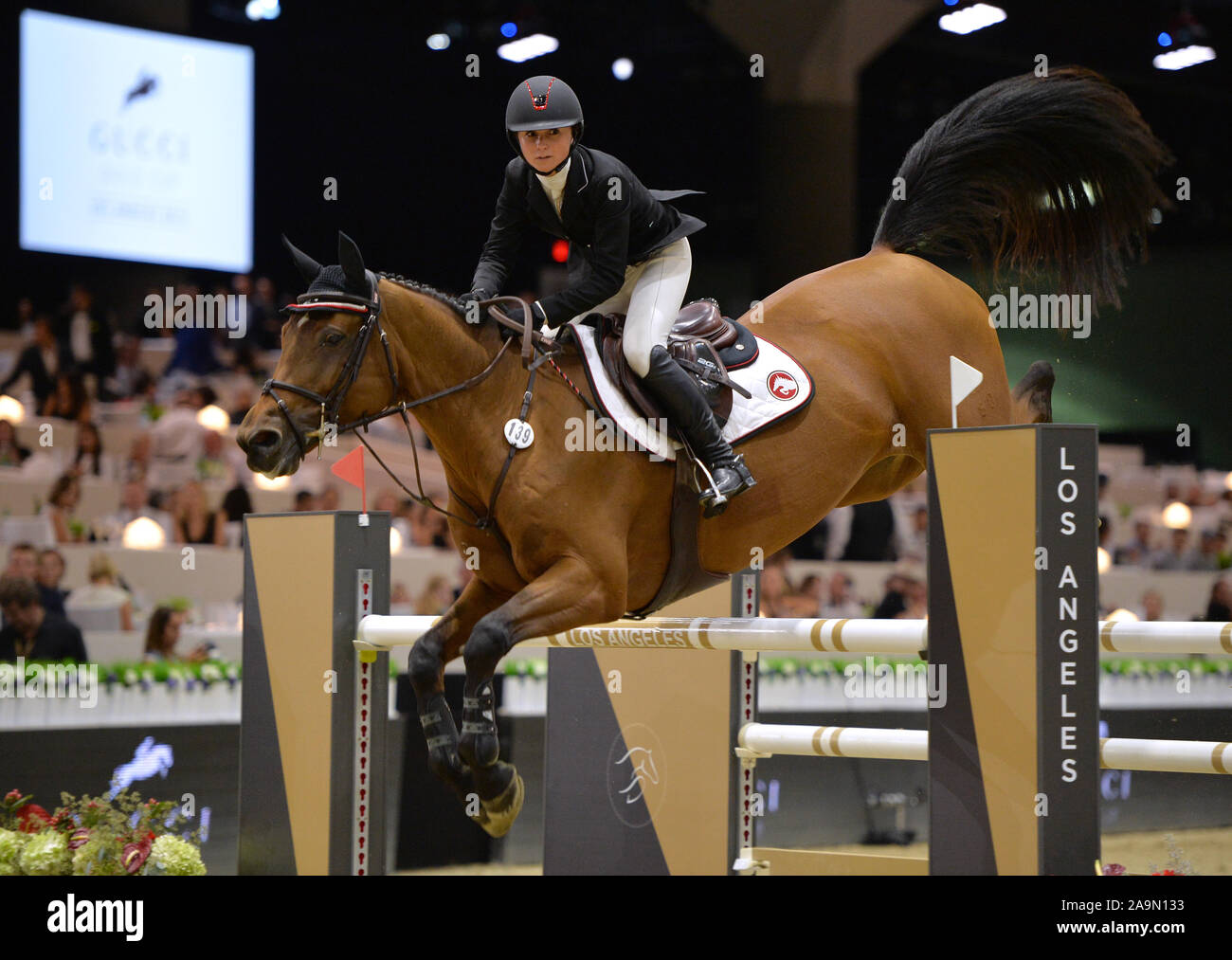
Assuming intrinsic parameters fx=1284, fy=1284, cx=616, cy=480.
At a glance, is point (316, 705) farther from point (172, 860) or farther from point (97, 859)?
point (97, 859)

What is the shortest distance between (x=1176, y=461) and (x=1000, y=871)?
38.0 feet

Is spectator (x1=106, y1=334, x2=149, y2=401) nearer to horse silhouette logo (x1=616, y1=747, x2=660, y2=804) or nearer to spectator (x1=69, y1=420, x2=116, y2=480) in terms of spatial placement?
spectator (x1=69, y1=420, x2=116, y2=480)

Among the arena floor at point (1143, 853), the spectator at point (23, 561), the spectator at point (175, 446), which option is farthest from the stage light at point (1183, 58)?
the spectator at point (23, 561)

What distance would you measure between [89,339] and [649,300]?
7.21 meters

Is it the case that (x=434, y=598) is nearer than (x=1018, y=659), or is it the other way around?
(x=1018, y=659)

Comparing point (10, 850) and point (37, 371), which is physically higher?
point (37, 371)

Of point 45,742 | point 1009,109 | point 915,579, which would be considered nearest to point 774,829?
point 915,579

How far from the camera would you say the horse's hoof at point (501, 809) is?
9.37ft

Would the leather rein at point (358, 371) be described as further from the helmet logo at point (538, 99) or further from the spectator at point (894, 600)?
the spectator at point (894, 600)

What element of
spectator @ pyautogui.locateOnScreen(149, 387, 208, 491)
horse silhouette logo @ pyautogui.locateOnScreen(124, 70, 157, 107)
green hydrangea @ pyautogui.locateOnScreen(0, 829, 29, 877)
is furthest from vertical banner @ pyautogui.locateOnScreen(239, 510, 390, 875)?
horse silhouette logo @ pyautogui.locateOnScreen(124, 70, 157, 107)

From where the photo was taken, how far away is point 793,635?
9.87ft

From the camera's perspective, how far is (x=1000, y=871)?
94.3 inches

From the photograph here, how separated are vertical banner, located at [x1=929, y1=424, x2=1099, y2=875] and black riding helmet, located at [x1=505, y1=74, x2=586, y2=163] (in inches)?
45.5

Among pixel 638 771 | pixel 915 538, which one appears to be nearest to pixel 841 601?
pixel 915 538
